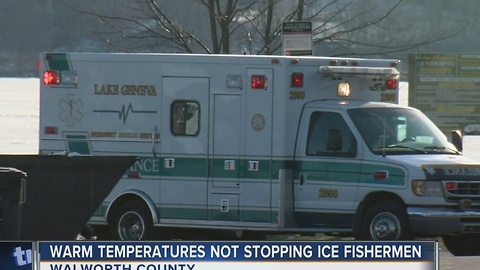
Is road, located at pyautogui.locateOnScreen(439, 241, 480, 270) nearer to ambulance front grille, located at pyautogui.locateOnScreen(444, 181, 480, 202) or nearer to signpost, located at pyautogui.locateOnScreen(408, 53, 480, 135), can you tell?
ambulance front grille, located at pyautogui.locateOnScreen(444, 181, 480, 202)

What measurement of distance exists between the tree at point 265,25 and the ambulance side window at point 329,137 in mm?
4922

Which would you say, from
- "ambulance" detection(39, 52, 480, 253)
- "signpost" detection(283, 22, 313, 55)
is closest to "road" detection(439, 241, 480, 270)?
"ambulance" detection(39, 52, 480, 253)

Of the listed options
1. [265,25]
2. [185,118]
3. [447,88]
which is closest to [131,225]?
[185,118]

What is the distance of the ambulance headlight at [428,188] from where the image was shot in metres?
11.2

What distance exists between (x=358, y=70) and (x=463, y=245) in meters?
2.37

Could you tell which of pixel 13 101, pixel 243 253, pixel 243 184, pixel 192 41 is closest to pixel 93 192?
pixel 243 253

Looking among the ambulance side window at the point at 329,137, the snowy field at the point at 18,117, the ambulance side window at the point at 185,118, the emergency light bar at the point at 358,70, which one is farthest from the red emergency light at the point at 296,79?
the snowy field at the point at 18,117

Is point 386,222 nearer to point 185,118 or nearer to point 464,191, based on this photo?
point 464,191

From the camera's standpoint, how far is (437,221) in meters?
11.2

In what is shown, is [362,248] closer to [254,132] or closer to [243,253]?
[243,253]

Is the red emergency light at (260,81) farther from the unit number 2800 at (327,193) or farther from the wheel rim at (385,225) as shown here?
the wheel rim at (385,225)

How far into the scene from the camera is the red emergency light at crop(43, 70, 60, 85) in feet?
42.1

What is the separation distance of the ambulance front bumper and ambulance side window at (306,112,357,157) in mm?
1020

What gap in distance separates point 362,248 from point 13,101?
38934mm
